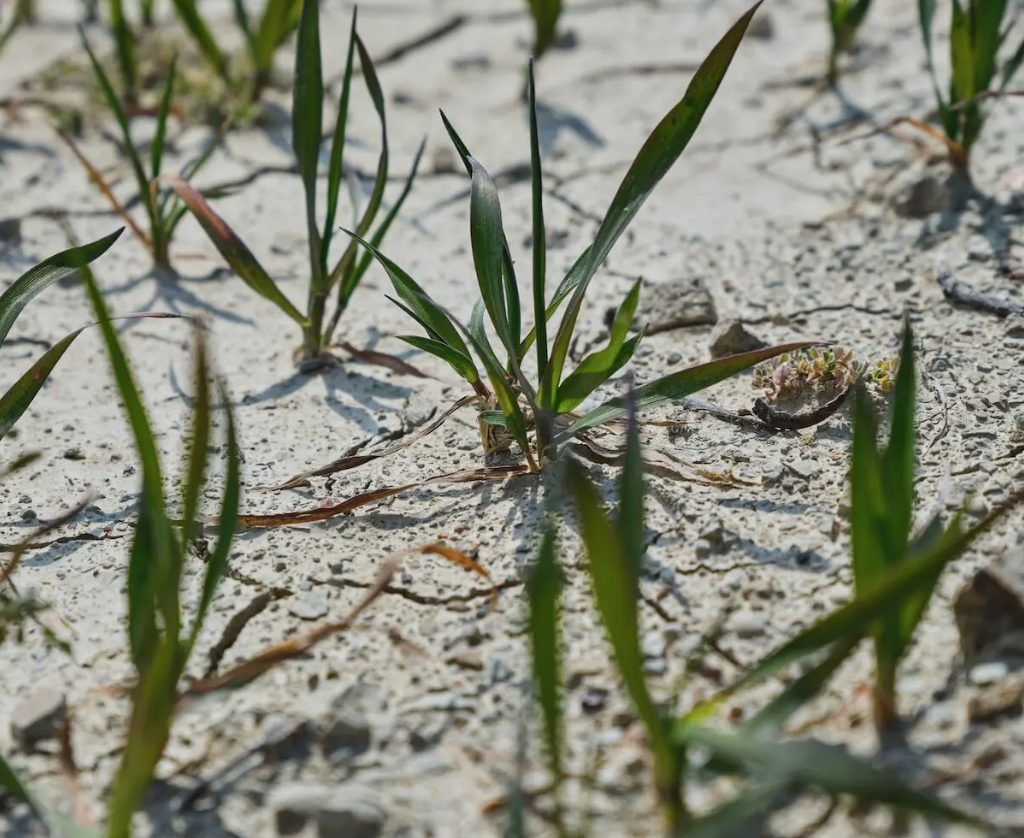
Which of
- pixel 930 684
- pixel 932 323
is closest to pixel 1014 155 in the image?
pixel 932 323

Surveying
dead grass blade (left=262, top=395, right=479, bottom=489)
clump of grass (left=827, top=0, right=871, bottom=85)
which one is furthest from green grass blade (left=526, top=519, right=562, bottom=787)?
clump of grass (left=827, top=0, right=871, bottom=85)

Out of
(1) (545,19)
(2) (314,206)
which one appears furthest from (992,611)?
(1) (545,19)

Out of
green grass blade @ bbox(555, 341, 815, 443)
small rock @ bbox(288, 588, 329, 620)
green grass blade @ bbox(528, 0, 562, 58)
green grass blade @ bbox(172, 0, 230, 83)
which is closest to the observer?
small rock @ bbox(288, 588, 329, 620)

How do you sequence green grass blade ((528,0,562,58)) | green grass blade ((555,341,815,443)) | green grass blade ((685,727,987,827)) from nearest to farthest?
green grass blade ((685,727,987,827)) < green grass blade ((555,341,815,443)) < green grass blade ((528,0,562,58))

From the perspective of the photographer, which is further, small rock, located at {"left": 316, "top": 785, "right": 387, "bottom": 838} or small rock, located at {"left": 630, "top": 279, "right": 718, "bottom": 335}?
small rock, located at {"left": 630, "top": 279, "right": 718, "bottom": 335}

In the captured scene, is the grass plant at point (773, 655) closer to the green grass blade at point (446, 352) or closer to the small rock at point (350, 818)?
the small rock at point (350, 818)

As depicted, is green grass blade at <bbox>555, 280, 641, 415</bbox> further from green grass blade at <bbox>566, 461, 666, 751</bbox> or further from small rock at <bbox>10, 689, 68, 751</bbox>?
small rock at <bbox>10, 689, 68, 751</bbox>

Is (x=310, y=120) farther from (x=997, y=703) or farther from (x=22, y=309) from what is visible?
(x=997, y=703)
